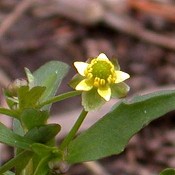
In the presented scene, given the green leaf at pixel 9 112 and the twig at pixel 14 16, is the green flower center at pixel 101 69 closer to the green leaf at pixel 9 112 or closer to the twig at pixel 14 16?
the green leaf at pixel 9 112

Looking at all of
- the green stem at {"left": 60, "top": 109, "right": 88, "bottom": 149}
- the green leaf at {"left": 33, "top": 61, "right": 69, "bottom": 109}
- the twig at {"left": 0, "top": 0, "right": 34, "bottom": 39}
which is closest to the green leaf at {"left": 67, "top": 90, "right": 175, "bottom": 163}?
the green stem at {"left": 60, "top": 109, "right": 88, "bottom": 149}

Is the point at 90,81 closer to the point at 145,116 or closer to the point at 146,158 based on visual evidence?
the point at 145,116

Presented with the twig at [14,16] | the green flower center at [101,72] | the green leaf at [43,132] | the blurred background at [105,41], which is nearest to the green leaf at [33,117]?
the green leaf at [43,132]

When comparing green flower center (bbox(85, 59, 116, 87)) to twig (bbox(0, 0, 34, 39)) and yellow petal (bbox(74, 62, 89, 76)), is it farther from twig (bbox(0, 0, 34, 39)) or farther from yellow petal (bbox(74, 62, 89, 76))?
twig (bbox(0, 0, 34, 39))

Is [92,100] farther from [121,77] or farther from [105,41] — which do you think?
[105,41]

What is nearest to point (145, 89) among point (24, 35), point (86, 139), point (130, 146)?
point (130, 146)
